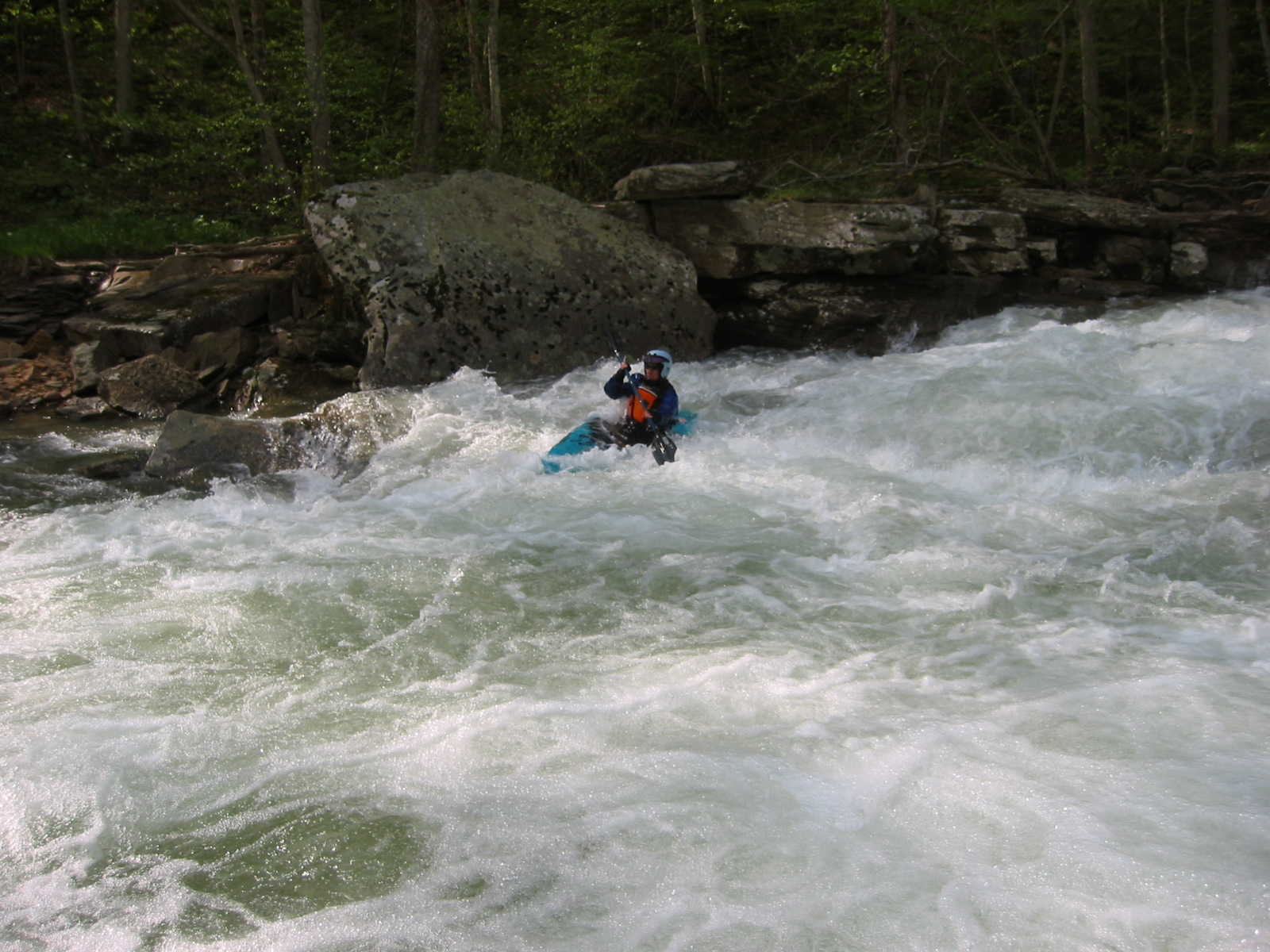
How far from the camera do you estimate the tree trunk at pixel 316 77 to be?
11914 mm

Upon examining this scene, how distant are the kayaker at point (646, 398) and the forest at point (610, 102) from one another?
4991 mm

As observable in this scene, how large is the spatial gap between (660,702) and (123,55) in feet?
47.6

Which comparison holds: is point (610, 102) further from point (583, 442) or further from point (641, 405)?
point (583, 442)

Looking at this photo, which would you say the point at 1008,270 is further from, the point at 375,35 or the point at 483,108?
the point at 375,35

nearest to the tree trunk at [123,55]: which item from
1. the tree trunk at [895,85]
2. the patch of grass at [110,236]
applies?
the patch of grass at [110,236]

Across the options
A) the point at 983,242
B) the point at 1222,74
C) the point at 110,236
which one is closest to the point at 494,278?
the point at 983,242

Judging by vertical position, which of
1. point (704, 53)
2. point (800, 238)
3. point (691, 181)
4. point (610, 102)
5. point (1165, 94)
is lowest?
point (800, 238)

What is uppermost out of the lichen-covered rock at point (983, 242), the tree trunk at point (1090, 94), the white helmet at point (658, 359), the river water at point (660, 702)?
the tree trunk at point (1090, 94)

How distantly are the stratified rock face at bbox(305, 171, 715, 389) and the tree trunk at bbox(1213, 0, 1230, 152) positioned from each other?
7.51 m

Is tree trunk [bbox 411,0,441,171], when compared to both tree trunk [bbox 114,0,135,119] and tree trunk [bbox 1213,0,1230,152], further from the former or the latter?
tree trunk [bbox 1213,0,1230,152]

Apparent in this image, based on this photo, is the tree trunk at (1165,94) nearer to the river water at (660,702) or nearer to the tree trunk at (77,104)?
the river water at (660,702)

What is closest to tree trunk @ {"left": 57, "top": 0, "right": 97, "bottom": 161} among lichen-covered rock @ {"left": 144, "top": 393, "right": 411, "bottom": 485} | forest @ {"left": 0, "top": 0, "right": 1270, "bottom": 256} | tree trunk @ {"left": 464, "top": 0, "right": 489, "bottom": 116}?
forest @ {"left": 0, "top": 0, "right": 1270, "bottom": 256}

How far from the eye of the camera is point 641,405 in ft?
23.3

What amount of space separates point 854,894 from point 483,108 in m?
13.4
